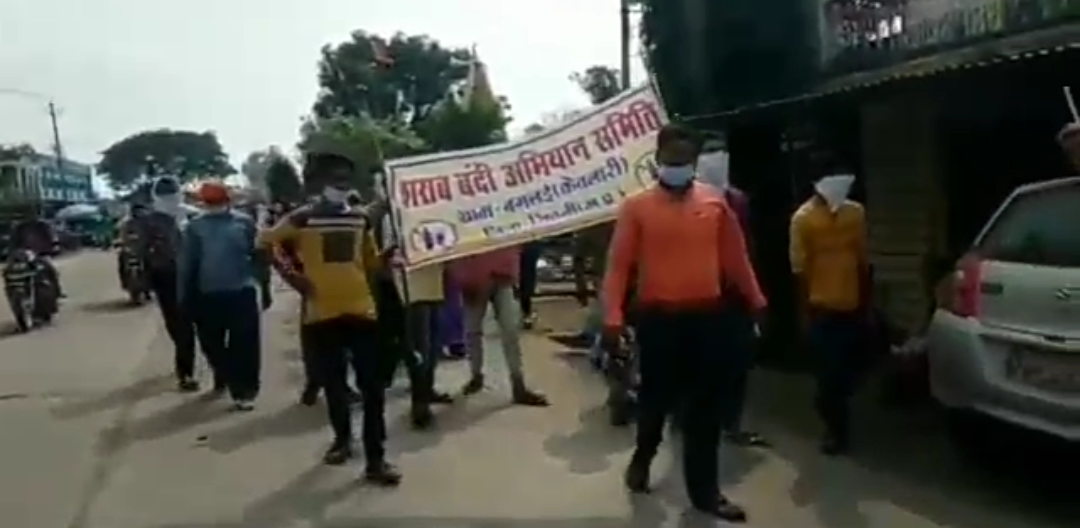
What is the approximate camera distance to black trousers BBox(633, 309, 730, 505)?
271 inches

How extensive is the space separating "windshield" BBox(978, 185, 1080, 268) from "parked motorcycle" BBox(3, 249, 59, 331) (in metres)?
13.1

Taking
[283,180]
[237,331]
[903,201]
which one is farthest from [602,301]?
[283,180]

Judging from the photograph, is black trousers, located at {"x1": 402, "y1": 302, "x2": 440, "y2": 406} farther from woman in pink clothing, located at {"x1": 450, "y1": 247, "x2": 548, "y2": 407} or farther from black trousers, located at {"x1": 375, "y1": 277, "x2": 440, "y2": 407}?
woman in pink clothing, located at {"x1": 450, "y1": 247, "x2": 548, "y2": 407}

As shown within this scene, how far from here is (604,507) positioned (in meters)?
7.29

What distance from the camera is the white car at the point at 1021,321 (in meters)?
6.95

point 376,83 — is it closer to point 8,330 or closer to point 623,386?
point 8,330

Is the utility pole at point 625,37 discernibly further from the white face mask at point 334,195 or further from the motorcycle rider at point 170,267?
the white face mask at point 334,195

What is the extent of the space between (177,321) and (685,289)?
19.7 ft

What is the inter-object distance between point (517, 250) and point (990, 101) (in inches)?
127

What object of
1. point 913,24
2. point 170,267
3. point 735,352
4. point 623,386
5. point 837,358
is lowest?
point 623,386

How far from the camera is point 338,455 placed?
8422mm

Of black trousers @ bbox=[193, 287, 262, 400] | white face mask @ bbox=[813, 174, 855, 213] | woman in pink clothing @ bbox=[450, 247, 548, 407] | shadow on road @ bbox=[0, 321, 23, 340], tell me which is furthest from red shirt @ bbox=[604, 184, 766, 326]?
shadow on road @ bbox=[0, 321, 23, 340]

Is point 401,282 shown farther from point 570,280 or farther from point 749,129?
point 570,280

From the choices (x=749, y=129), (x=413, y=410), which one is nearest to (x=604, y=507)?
(x=413, y=410)
